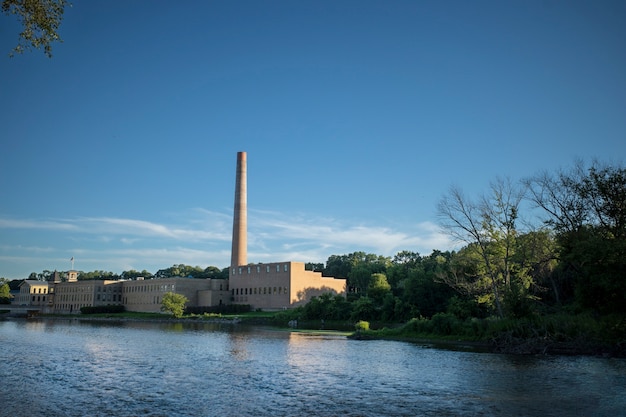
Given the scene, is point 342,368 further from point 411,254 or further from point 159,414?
point 411,254

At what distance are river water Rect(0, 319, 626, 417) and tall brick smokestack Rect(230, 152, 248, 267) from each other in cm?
7035

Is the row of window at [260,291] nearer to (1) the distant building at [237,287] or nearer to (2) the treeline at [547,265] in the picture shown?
(1) the distant building at [237,287]

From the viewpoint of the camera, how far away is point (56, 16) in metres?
15.3

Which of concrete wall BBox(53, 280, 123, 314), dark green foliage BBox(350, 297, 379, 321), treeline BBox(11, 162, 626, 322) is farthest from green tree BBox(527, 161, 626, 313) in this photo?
concrete wall BBox(53, 280, 123, 314)

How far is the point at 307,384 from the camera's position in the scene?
75.7ft

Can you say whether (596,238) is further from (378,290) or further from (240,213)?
(240,213)

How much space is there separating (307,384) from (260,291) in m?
88.5

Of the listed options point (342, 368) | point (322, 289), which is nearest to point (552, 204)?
point (342, 368)

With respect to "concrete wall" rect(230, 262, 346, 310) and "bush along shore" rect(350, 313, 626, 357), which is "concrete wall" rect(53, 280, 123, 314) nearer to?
"concrete wall" rect(230, 262, 346, 310)

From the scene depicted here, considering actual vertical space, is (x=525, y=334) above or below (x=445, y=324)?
below

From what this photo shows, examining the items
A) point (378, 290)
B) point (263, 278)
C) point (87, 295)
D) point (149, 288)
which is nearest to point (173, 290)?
point (149, 288)

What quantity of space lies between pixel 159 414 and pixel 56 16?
510 inches

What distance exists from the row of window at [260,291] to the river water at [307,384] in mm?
68750

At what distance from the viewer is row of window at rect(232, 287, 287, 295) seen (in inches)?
4160
